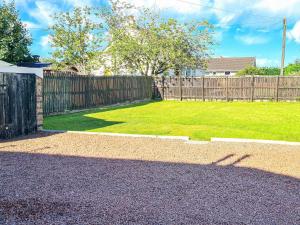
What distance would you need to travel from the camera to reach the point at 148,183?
5.59m

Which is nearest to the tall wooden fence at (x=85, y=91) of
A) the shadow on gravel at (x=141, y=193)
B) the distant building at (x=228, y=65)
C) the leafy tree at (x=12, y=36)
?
the leafy tree at (x=12, y=36)

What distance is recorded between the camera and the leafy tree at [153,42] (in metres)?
29.9

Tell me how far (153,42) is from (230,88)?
26.6ft

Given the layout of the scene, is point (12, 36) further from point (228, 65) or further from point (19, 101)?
point (228, 65)

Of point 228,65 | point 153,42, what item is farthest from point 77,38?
point 228,65

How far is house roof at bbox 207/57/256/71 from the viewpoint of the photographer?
57531 mm

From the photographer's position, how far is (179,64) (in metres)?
30.9

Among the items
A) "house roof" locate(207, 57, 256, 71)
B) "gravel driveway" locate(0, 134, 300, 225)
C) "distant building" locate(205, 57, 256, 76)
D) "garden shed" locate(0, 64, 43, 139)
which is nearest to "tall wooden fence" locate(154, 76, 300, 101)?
"garden shed" locate(0, 64, 43, 139)

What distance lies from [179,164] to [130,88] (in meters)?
18.0

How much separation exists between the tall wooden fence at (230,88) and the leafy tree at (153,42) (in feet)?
10.3

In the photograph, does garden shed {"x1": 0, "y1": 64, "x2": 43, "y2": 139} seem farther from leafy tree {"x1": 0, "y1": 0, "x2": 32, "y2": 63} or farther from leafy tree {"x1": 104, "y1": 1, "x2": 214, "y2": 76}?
leafy tree {"x1": 104, "y1": 1, "x2": 214, "y2": 76}

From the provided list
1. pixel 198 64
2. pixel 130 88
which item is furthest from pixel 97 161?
pixel 198 64

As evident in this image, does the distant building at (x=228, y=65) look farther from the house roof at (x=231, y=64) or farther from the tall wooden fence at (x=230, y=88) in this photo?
the tall wooden fence at (x=230, y=88)

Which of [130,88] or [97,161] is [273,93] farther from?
[97,161]
